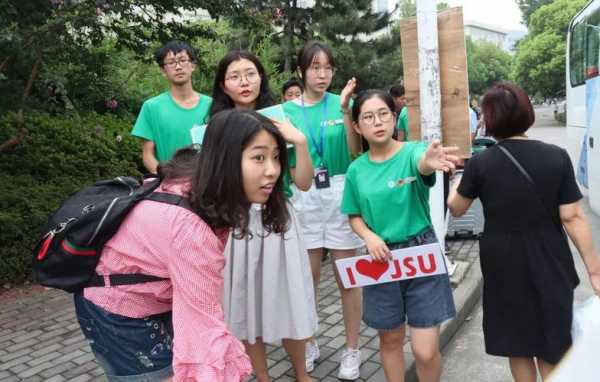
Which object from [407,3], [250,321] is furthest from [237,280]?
[407,3]

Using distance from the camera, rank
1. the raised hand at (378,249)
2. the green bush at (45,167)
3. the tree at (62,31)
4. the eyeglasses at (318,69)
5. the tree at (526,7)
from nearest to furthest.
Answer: the raised hand at (378,249) < the eyeglasses at (318,69) < the tree at (62,31) < the green bush at (45,167) < the tree at (526,7)

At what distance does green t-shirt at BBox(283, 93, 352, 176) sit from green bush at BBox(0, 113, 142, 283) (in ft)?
12.6

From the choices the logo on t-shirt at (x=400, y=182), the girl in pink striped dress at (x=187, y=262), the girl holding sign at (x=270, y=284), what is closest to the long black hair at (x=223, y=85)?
the girl holding sign at (x=270, y=284)

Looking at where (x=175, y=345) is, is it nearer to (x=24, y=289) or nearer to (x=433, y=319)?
(x=433, y=319)

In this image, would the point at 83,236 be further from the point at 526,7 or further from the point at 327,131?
the point at 526,7

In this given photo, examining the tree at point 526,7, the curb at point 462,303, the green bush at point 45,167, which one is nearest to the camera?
the curb at point 462,303

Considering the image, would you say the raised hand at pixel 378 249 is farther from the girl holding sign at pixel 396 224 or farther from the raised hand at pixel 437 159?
the raised hand at pixel 437 159

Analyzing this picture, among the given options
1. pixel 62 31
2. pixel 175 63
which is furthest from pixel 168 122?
pixel 62 31

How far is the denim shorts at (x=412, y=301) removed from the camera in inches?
95.7

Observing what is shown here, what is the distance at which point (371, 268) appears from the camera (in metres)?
2.44

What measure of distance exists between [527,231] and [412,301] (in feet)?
2.02

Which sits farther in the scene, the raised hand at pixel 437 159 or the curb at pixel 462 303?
the curb at pixel 462 303

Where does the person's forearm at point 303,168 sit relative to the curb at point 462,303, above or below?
above

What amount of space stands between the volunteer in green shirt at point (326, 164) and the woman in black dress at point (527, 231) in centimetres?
83
